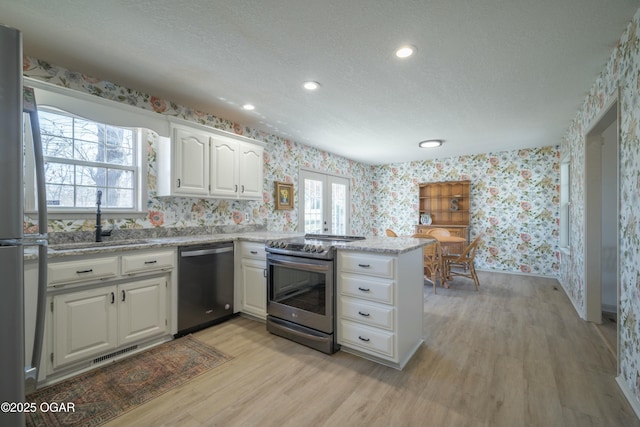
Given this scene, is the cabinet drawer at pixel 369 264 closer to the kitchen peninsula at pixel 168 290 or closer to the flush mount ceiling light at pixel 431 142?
the kitchen peninsula at pixel 168 290

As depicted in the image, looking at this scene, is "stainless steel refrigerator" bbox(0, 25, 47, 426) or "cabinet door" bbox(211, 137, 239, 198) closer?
"stainless steel refrigerator" bbox(0, 25, 47, 426)

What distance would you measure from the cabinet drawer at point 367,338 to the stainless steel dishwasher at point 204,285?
4.44 ft

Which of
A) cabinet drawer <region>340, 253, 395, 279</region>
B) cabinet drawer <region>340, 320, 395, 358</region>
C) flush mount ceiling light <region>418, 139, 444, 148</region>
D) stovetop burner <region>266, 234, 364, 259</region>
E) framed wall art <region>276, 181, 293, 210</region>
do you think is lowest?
cabinet drawer <region>340, 320, 395, 358</region>

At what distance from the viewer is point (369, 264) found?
2.19 metres

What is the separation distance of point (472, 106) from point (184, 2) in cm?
293

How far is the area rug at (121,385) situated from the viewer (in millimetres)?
1632

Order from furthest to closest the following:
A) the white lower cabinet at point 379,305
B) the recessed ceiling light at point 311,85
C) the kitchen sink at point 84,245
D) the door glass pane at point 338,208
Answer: the door glass pane at point 338,208 < the recessed ceiling light at point 311,85 < the kitchen sink at point 84,245 < the white lower cabinet at point 379,305

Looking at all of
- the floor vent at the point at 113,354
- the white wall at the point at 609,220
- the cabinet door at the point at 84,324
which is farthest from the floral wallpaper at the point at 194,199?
the white wall at the point at 609,220

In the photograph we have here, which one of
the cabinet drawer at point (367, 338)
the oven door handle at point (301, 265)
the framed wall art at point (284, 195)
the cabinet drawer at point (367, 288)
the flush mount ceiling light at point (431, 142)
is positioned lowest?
the cabinet drawer at point (367, 338)

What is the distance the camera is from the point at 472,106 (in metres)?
3.13

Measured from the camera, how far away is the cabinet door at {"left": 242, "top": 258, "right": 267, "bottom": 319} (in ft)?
9.54

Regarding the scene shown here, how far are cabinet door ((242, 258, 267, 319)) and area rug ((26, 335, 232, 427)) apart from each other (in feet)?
2.05

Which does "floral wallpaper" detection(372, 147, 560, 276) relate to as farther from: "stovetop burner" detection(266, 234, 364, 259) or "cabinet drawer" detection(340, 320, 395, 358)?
"cabinet drawer" detection(340, 320, 395, 358)

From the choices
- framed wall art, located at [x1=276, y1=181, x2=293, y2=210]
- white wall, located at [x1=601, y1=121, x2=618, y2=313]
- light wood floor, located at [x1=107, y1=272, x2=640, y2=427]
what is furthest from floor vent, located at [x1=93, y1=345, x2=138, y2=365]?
white wall, located at [x1=601, y1=121, x2=618, y2=313]
